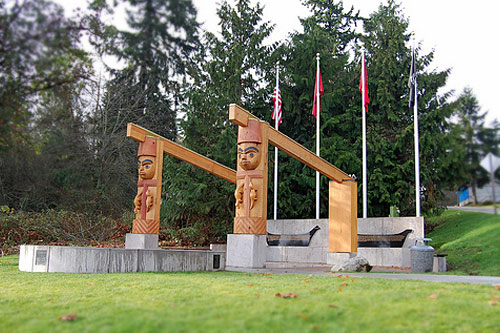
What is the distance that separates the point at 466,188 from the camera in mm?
5676

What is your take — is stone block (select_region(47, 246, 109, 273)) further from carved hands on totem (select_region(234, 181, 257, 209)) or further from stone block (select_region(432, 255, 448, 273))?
stone block (select_region(432, 255, 448, 273))

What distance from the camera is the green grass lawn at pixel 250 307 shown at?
5129 millimetres

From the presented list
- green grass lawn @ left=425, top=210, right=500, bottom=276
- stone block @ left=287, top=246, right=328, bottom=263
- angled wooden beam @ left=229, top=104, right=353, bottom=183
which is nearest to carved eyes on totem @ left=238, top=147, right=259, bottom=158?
angled wooden beam @ left=229, top=104, right=353, bottom=183

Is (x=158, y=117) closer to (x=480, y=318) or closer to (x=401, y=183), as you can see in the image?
(x=401, y=183)

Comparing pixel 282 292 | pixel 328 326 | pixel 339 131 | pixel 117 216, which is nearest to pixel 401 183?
pixel 339 131

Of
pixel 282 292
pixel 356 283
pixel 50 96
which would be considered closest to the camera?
pixel 50 96

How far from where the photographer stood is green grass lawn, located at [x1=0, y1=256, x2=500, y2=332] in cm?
513

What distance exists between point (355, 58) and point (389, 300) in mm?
23509

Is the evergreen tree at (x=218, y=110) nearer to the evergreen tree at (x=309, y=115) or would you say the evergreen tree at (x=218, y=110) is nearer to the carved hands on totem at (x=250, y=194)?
the evergreen tree at (x=309, y=115)

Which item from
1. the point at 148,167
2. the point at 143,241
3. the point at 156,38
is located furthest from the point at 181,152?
the point at 156,38

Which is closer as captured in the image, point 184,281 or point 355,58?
point 184,281

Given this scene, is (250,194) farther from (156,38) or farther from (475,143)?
(156,38)

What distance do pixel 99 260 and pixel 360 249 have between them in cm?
928

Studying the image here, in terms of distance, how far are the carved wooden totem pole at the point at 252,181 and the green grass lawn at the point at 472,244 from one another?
537 centimetres
